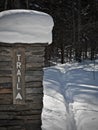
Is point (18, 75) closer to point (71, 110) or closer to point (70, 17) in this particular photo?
point (71, 110)


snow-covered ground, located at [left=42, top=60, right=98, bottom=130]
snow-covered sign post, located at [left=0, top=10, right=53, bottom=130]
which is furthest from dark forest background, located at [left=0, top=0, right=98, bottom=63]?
snow-covered sign post, located at [left=0, top=10, right=53, bottom=130]

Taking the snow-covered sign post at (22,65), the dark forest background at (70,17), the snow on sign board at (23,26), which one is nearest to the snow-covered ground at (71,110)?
the snow-covered sign post at (22,65)

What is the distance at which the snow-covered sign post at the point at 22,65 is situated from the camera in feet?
16.3

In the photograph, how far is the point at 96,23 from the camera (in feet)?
82.3

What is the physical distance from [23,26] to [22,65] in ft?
2.24

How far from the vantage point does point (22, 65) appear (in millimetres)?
5219

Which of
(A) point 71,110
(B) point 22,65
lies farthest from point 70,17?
(B) point 22,65

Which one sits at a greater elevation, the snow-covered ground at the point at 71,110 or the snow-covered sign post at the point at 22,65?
the snow-covered sign post at the point at 22,65

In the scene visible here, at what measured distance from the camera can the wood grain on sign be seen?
16.9ft

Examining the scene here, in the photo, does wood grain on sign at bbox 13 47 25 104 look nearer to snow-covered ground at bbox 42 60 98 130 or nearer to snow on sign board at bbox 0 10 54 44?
snow on sign board at bbox 0 10 54 44

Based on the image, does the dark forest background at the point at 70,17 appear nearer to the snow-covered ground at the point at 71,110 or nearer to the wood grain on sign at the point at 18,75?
the snow-covered ground at the point at 71,110

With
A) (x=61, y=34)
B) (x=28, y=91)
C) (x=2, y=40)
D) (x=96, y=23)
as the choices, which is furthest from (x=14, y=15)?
(x=61, y=34)

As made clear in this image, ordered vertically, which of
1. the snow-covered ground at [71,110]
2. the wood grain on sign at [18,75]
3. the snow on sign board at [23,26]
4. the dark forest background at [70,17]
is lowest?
the snow-covered ground at [71,110]

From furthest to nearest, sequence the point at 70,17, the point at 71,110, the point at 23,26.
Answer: the point at 70,17, the point at 71,110, the point at 23,26
